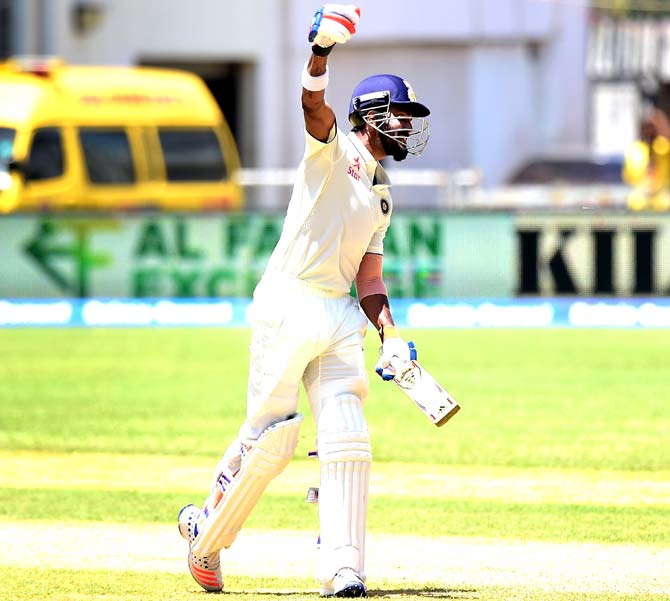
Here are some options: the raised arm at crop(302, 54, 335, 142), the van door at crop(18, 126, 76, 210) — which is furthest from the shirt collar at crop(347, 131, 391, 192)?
the van door at crop(18, 126, 76, 210)

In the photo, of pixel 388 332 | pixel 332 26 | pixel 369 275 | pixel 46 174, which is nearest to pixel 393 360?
pixel 388 332

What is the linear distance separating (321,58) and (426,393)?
1278 millimetres

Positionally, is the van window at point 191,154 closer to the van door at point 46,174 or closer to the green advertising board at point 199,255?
the van door at point 46,174

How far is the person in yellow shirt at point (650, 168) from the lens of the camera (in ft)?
87.8

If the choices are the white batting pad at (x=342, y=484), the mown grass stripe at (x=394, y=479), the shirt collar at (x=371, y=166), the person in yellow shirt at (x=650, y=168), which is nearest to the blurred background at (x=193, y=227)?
the person in yellow shirt at (x=650, y=168)

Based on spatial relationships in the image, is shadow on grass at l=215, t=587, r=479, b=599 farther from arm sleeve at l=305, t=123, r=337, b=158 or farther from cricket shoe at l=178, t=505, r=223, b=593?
arm sleeve at l=305, t=123, r=337, b=158

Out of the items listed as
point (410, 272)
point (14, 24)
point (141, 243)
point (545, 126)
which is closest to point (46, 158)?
point (141, 243)

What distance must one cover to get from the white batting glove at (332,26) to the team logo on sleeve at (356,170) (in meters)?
0.54

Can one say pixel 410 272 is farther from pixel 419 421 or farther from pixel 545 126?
pixel 545 126

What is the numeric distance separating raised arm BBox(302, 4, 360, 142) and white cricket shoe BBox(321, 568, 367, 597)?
153 centimetres

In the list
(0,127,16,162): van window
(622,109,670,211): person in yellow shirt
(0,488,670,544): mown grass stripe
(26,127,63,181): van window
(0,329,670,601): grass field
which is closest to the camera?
(0,329,670,601): grass field

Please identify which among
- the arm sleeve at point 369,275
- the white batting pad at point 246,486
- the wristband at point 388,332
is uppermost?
the arm sleeve at point 369,275

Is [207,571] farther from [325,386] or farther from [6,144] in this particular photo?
[6,144]

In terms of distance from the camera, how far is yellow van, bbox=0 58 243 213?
19797 mm
